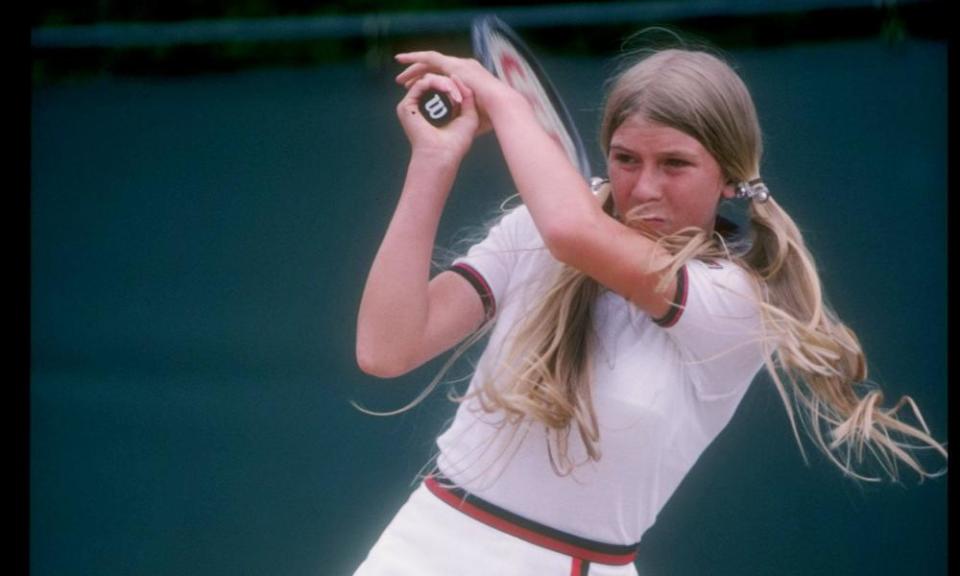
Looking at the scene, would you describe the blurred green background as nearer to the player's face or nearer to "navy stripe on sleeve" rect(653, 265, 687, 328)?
the player's face

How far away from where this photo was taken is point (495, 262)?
1854mm

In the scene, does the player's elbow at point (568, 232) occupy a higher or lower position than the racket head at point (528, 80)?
lower

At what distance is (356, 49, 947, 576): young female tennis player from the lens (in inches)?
66.1

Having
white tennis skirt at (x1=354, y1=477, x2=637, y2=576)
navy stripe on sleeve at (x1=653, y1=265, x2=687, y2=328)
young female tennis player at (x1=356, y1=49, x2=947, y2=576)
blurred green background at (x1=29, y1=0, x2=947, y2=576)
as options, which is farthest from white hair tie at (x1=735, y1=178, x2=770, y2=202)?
blurred green background at (x1=29, y1=0, x2=947, y2=576)

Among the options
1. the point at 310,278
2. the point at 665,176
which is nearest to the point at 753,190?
the point at 665,176

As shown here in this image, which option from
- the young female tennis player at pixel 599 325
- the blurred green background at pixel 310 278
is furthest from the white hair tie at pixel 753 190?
the blurred green background at pixel 310 278

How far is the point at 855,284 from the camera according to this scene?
237 cm

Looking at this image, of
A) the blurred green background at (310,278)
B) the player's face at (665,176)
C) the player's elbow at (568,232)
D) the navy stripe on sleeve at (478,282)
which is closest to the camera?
the player's elbow at (568,232)

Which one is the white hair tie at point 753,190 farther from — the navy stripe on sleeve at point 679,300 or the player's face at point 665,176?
the navy stripe on sleeve at point 679,300

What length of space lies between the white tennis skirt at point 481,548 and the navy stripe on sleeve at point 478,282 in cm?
25

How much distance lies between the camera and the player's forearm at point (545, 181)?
163 centimetres

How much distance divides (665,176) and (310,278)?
102 centimetres

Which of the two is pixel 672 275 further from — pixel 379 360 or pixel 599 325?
pixel 379 360

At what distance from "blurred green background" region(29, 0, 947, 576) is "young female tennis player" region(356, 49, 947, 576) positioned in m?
0.59
